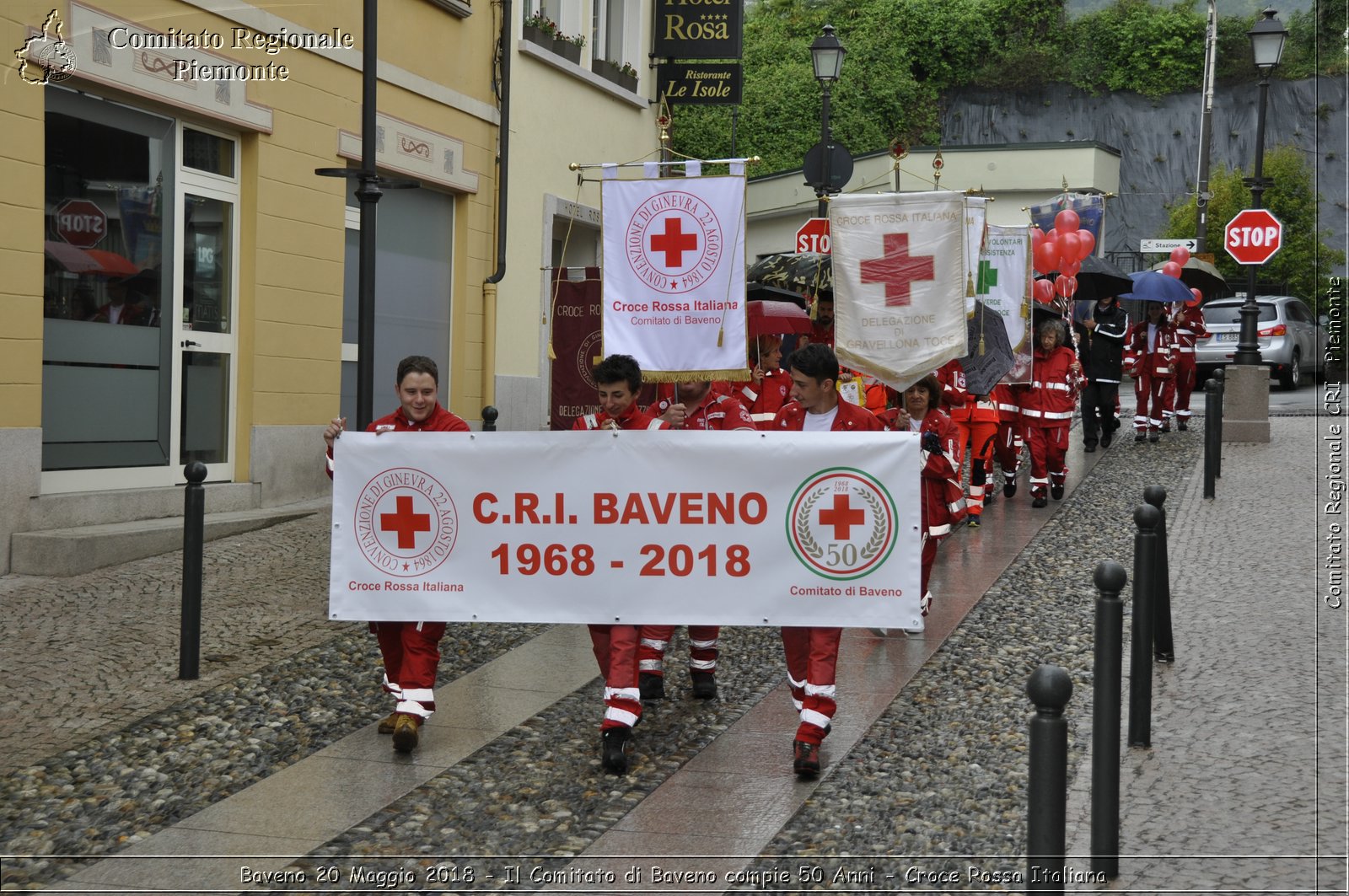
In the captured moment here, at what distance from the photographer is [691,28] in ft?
64.5

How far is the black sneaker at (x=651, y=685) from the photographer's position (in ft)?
23.5

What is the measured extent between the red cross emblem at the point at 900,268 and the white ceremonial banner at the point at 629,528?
2.26 metres

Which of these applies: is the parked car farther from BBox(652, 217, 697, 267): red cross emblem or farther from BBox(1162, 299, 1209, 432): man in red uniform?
BBox(652, 217, 697, 267): red cross emblem

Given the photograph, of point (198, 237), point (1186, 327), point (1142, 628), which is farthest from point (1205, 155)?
point (1142, 628)

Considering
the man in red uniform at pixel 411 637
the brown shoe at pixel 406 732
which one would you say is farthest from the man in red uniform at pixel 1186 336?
the brown shoe at pixel 406 732

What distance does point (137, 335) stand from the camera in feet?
36.1

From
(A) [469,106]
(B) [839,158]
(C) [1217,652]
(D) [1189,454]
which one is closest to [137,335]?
(A) [469,106]

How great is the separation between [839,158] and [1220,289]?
6403 millimetres

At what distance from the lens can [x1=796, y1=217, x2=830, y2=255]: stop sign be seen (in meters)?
17.5

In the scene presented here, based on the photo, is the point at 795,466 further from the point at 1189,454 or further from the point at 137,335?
the point at 1189,454

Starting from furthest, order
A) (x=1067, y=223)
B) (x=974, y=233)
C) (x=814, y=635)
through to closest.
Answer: (x=1067, y=223) < (x=974, y=233) < (x=814, y=635)

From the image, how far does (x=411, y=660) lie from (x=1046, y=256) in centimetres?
1216

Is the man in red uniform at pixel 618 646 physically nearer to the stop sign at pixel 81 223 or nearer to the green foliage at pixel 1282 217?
the stop sign at pixel 81 223

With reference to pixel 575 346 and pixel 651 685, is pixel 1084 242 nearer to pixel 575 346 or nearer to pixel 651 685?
pixel 575 346
